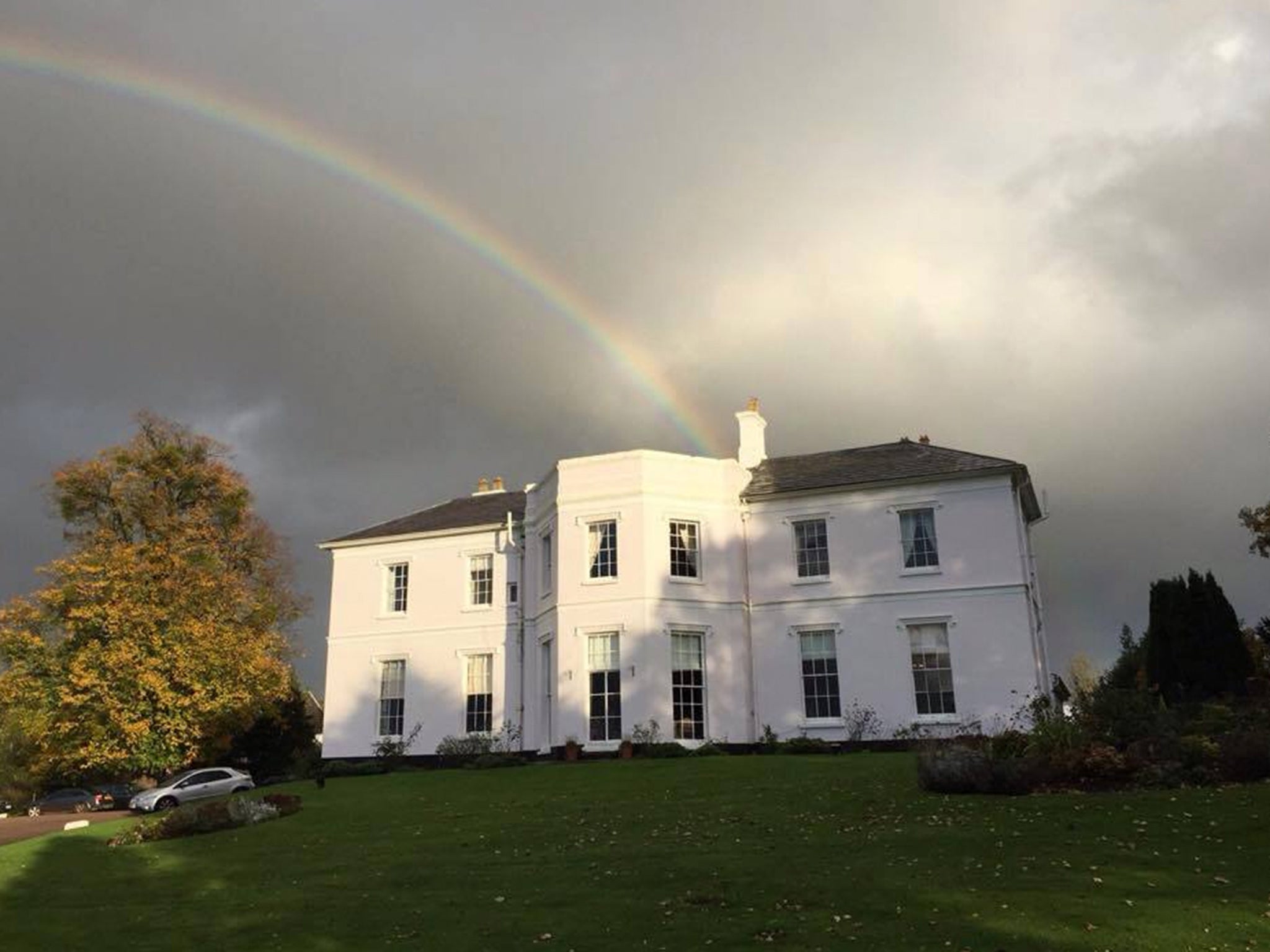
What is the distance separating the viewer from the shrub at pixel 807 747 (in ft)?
92.6

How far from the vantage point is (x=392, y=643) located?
3562cm

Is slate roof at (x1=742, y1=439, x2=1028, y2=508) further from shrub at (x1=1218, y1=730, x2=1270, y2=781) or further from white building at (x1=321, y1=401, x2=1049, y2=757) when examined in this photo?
shrub at (x1=1218, y1=730, x2=1270, y2=781)

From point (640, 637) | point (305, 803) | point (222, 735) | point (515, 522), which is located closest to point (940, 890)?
point (305, 803)

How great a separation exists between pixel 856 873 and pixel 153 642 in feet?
95.5

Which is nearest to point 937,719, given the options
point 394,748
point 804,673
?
point 804,673

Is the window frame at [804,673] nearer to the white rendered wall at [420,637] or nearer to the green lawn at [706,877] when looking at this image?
the white rendered wall at [420,637]

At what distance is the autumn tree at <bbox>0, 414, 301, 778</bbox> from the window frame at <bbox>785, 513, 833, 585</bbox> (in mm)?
19153

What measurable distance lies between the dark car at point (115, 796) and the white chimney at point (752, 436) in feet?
76.2

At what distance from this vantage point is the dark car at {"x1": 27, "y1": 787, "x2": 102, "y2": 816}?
118 feet

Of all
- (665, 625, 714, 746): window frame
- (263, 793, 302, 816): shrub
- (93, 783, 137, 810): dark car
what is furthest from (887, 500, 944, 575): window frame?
(93, 783, 137, 810): dark car

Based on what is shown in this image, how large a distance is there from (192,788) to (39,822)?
4306 millimetres

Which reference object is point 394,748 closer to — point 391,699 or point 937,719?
point 391,699

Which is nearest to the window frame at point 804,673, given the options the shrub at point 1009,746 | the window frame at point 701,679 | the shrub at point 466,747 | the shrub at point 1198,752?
the window frame at point 701,679

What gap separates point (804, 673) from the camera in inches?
1201
